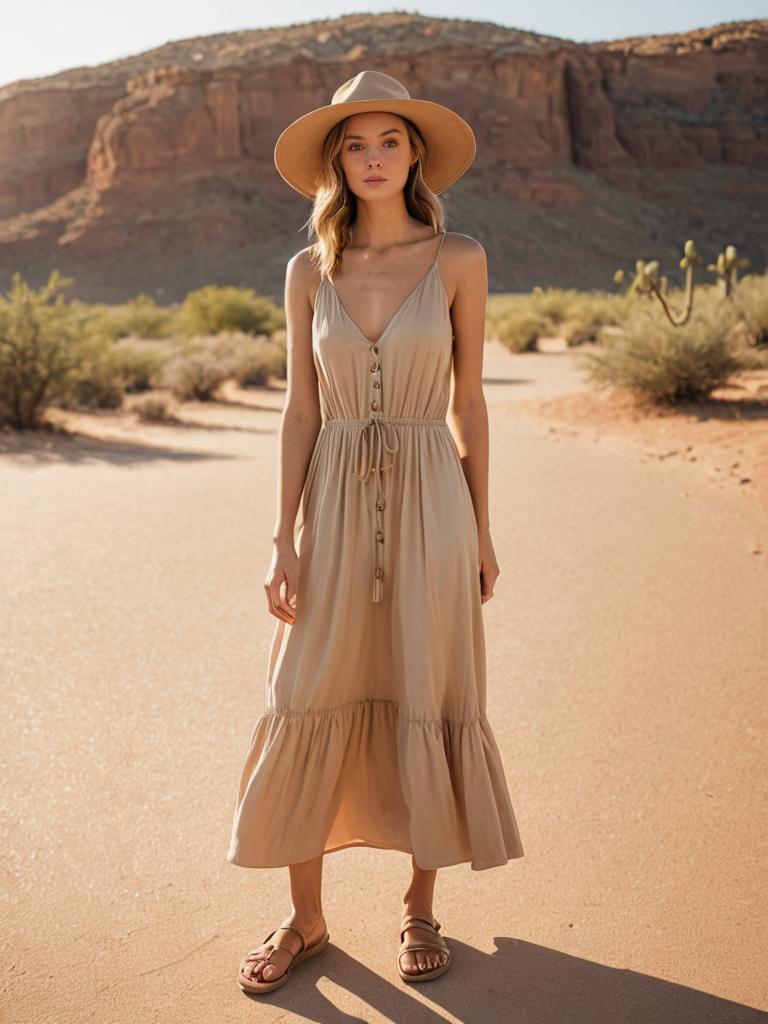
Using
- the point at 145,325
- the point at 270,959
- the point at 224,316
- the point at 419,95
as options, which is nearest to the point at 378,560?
the point at 270,959

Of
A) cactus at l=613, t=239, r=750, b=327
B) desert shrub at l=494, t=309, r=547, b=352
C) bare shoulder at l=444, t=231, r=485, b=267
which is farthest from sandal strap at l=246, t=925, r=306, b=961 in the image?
desert shrub at l=494, t=309, r=547, b=352

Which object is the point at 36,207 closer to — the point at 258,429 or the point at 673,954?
the point at 258,429

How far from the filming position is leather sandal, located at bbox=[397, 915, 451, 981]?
265cm

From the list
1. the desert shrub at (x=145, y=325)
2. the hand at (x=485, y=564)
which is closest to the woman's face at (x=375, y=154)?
the hand at (x=485, y=564)

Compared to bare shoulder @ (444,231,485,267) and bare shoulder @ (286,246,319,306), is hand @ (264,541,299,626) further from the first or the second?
bare shoulder @ (444,231,485,267)

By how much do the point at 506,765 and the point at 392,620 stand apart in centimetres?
149

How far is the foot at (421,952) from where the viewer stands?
2.67 metres

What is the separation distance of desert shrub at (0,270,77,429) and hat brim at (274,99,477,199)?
35.8 feet

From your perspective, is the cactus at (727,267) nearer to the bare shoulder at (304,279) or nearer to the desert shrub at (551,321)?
the desert shrub at (551,321)

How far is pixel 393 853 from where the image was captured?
3385 millimetres

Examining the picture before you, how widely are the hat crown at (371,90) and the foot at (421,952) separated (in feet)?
7.03

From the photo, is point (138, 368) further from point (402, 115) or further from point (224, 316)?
point (402, 115)

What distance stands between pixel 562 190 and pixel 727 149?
1553 centimetres

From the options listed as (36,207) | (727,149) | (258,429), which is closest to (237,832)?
(258,429)
